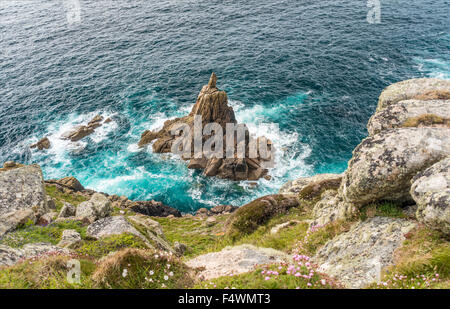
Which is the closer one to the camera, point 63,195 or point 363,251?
point 363,251

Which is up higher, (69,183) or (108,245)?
(108,245)

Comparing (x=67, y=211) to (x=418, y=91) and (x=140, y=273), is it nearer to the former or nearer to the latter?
(x=140, y=273)

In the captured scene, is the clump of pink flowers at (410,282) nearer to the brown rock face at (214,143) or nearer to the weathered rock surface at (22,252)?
the weathered rock surface at (22,252)

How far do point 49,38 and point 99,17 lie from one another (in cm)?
2473

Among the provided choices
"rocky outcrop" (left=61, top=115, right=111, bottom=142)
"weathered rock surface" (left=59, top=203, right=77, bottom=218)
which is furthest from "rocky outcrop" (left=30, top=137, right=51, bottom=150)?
"weathered rock surface" (left=59, top=203, right=77, bottom=218)

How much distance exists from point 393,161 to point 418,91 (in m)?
11.5

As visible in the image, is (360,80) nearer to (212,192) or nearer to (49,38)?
(212,192)

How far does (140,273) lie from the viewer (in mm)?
10562

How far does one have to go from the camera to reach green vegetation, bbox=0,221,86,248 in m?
18.1

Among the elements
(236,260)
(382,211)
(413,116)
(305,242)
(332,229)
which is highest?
(413,116)

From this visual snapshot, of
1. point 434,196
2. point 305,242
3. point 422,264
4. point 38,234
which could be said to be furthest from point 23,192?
point 434,196

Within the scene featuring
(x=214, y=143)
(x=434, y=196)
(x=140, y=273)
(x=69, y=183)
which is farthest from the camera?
(x=214, y=143)

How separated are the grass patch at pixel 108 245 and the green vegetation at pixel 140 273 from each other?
489 centimetres

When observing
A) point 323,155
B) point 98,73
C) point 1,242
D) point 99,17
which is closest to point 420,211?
point 1,242
